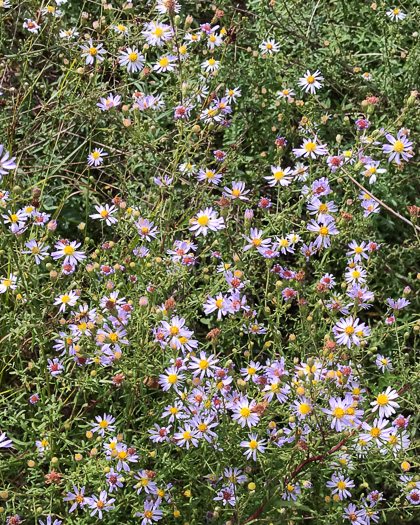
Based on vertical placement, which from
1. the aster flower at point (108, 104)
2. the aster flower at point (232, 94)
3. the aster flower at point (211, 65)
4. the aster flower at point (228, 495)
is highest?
the aster flower at point (211, 65)

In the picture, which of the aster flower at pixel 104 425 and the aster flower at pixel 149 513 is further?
the aster flower at pixel 104 425

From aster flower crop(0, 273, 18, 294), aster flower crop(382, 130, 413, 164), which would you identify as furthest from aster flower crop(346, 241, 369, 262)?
aster flower crop(0, 273, 18, 294)

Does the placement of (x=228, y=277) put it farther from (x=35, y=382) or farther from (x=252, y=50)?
(x=252, y=50)

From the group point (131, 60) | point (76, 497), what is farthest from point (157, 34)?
point (76, 497)

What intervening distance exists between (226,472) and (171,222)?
1.13 meters

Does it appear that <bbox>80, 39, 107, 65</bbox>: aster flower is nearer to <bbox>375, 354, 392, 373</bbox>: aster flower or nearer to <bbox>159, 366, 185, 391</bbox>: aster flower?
<bbox>159, 366, 185, 391</bbox>: aster flower

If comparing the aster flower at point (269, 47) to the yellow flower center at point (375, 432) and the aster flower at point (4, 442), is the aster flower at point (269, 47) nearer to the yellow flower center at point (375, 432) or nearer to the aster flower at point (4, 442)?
the yellow flower center at point (375, 432)

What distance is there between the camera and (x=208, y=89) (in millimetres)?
3279

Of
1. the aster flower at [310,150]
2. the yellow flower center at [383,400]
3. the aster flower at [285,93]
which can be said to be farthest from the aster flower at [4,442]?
the aster flower at [285,93]

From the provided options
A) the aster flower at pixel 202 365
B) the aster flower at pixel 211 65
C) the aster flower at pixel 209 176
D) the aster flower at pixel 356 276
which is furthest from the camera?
the aster flower at pixel 211 65

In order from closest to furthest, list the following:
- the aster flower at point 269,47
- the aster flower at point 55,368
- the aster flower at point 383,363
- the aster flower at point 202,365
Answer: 1. the aster flower at point 202,365
2. the aster flower at point 55,368
3. the aster flower at point 383,363
4. the aster flower at point 269,47

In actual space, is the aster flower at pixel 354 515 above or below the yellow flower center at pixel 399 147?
below

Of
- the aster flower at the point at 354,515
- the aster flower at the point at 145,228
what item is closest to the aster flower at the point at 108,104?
the aster flower at the point at 145,228

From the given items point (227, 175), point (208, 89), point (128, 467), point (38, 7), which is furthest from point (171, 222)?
point (38, 7)
